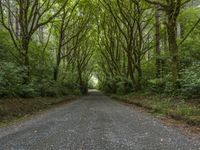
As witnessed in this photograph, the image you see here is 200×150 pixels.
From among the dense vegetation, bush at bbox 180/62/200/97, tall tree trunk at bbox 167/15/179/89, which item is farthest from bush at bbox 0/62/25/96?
bush at bbox 180/62/200/97

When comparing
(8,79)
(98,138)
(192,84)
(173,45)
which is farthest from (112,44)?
(98,138)

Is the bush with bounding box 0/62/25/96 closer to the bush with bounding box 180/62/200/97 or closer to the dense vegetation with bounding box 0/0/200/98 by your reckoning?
the dense vegetation with bounding box 0/0/200/98

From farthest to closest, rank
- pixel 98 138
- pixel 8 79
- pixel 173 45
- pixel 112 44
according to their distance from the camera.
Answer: pixel 112 44 → pixel 173 45 → pixel 8 79 → pixel 98 138

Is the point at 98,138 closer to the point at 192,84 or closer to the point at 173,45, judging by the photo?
the point at 192,84

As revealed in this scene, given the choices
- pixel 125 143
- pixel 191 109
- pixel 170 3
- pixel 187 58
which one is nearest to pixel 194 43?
pixel 187 58

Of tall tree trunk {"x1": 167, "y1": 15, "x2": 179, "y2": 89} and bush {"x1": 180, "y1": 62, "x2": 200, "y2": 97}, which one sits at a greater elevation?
tall tree trunk {"x1": 167, "y1": 15, "x2": 179, "y2": 89}

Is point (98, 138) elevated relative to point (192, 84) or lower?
lower

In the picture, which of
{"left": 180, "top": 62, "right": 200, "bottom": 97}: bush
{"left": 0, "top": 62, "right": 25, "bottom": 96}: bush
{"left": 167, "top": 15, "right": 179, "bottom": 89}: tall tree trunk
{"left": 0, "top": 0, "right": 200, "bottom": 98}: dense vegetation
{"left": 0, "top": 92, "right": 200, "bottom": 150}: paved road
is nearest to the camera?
{"left": 0, "top": 92, "right": 200, "bottom": 150}: paved road

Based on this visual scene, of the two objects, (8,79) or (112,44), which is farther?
(112,44)

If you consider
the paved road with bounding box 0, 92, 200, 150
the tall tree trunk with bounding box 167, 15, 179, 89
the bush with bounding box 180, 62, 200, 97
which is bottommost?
the paved road with bounding box 0, 92, 200, 150

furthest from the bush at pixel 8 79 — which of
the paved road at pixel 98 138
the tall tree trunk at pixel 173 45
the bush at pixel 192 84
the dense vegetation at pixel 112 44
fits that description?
the bush at pixel 192 84

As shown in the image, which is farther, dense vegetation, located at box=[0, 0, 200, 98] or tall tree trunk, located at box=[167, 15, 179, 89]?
dense vegetation, located at box=[0, 0, 200, 98]

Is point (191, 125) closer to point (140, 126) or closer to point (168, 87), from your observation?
point (140, 126)

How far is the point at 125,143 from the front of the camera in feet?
17.2
